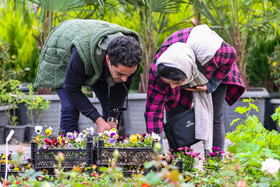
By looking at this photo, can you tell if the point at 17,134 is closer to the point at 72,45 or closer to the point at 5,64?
the point at 5,64

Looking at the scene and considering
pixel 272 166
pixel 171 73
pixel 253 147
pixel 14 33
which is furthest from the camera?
pixel 14 33

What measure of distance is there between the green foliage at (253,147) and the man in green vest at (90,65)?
2.23 ft

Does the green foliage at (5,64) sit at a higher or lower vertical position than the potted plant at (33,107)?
Result: higher

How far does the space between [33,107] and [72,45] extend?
7.26 ft

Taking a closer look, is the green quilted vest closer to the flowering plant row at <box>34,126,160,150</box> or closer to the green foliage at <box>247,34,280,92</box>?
the flowering plant row at <box>34,126,160,150</box>

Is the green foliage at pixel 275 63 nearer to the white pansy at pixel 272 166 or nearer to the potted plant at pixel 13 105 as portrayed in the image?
the potted plant at pixel 13 105

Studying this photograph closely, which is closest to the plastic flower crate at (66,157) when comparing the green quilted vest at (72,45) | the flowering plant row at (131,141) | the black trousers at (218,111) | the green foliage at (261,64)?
the flowering plant row at (131,141)

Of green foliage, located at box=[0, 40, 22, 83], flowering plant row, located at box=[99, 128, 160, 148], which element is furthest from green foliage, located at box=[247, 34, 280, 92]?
flowering plant row, located at box=[99, 128, 160, 148]

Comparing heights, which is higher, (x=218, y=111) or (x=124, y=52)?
(x=124, y=52)

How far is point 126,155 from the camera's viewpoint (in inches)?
83.6

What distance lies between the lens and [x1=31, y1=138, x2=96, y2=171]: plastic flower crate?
7.00ft

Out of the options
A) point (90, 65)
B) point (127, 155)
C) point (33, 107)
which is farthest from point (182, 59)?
point (33, 107)

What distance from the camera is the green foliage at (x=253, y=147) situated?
1.88m

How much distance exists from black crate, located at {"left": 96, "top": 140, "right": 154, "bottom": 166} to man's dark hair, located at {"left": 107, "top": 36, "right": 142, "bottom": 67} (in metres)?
0.46
